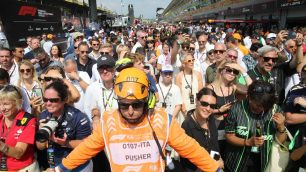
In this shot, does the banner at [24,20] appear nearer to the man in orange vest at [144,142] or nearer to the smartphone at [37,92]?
the smartphone at [37,92]

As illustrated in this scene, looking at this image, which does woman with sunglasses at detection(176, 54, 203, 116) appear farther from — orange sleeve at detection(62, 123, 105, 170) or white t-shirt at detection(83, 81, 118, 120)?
orange sleeve at detection(62, 123, 105, 170)

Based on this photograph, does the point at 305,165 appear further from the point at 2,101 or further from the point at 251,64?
the point at 251,64

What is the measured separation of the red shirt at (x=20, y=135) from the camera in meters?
3.13

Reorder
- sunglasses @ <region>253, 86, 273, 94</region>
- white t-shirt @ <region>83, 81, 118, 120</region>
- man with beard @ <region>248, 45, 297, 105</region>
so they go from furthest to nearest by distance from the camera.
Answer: man with beard @ <region>248, 45, 297, 105</region> < white t-shirt @ <region>83, 81, 118, 120</region> < sunglasses @ <region>253, 86, 273, 94</region>

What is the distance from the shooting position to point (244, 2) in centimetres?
4325

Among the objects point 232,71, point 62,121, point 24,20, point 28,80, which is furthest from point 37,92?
point 24,20

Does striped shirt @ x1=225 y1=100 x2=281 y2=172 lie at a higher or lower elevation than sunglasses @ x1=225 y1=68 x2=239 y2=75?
lower

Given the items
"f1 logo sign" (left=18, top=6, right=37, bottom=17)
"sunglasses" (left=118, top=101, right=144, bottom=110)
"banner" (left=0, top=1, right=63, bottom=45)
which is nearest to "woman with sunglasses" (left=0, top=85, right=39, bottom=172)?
"sunglasses" (left=118, top=101, right=144, bottom=110)

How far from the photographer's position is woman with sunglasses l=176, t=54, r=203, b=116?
5.33m

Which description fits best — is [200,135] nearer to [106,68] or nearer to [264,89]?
[264,89]

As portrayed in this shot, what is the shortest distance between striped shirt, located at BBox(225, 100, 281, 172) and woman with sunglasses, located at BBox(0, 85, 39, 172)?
6.94 feet

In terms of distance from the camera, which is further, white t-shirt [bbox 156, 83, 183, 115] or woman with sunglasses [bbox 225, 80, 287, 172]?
white t-shirt [bbox 156, 83, 183, 115]

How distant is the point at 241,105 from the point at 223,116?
94 centimetres

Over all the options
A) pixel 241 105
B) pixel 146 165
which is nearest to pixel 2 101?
pixel 146 165
